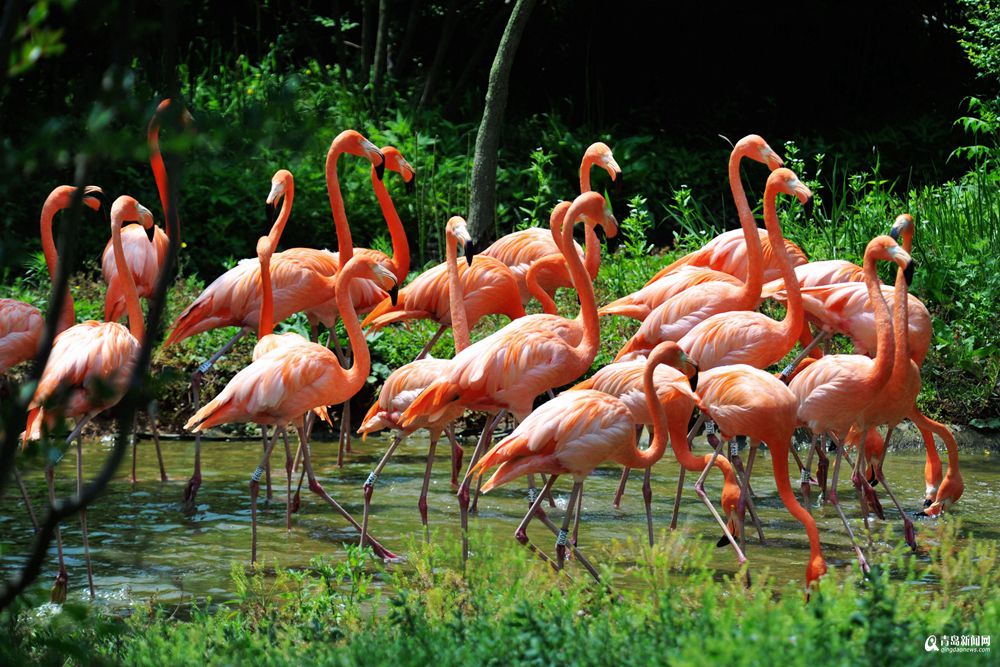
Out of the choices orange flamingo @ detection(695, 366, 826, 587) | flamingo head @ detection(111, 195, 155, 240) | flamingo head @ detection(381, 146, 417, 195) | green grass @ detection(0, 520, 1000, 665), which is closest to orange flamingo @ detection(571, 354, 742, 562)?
orange flamingo @ detection(695, 366, 826, 587)

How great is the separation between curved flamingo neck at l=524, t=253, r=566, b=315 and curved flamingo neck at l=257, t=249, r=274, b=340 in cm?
134

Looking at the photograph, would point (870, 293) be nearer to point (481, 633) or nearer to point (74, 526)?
point (481, 633)

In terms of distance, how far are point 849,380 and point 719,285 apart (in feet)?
4.23

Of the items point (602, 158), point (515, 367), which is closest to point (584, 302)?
point (515, 367)

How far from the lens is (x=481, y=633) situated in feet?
10.1

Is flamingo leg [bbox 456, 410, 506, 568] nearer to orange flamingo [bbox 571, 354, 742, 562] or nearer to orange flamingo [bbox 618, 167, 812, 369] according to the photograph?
orange flamingo [bbox 571, 354, 742, 562]

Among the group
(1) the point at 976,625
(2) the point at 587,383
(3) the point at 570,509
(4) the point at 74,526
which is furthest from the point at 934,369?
(4) the point at 74,526

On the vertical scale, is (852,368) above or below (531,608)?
above

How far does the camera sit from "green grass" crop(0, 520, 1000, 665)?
2750mm

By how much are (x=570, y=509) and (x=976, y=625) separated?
1.74 meters

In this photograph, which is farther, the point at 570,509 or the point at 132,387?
the point at 570,509

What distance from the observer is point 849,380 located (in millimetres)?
5020

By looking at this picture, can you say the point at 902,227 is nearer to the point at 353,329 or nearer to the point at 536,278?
the point at 536,278

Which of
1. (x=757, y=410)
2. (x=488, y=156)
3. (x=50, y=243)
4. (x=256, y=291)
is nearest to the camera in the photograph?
(x=757, y=410)
